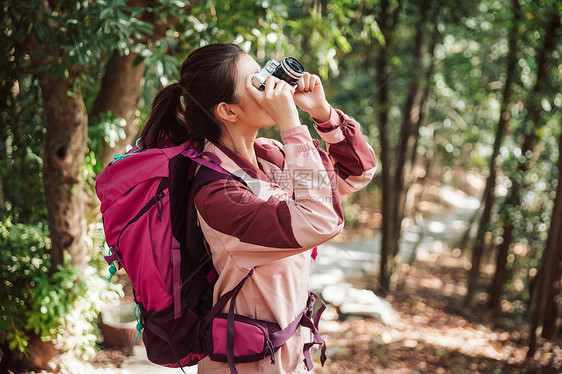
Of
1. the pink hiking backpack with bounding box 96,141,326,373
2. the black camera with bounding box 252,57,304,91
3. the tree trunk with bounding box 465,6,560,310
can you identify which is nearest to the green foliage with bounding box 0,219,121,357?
the pink hiking backpack with bounding box 96,141,326,373

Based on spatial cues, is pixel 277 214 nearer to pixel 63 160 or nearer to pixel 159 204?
pixel 159 204

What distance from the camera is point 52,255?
10.5 ft

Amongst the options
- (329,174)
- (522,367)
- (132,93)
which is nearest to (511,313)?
(522,367)

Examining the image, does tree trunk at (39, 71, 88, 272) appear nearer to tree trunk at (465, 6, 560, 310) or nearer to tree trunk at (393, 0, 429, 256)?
tree trunk at (465, 6, 560, 310)

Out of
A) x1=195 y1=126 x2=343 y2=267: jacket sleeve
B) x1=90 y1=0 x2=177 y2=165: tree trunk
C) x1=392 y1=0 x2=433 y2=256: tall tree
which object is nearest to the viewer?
x1=195 y1=126 x2=343 y2=267: jacket sleeve

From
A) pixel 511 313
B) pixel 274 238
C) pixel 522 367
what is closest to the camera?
pixel 274 238

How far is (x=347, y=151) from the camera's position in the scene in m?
1.56

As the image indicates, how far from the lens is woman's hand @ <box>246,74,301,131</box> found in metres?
1.27

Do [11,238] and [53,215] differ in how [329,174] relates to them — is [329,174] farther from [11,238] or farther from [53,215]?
[11,238]

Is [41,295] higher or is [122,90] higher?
[122,90]

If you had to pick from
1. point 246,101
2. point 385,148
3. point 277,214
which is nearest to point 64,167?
point 246,101

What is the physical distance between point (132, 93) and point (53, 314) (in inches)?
63.6

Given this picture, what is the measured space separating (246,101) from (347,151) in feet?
1.31

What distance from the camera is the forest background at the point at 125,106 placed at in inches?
109
